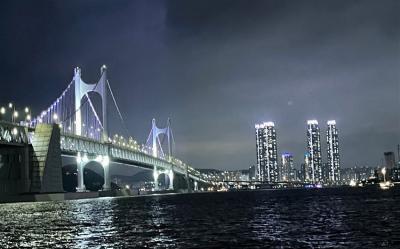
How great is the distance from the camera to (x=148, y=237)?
31.0 meters

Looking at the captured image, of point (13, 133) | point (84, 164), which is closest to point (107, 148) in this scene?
point (84, 164)

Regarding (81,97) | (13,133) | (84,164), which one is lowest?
(84,164)

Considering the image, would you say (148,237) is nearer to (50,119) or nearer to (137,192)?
(50,119)

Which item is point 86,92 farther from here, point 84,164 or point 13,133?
point 13,133

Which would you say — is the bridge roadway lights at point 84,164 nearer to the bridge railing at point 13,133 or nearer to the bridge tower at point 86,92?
the bridge tower at point 86,92

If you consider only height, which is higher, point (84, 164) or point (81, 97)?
point (81, 97)

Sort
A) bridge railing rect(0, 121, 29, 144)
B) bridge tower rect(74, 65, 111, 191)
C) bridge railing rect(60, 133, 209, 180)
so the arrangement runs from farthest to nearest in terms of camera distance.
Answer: bridge tower rect(74, 65, 111, 191)
bridge railing rect(60, 133, 209, 180)
bridge railing rect(0, 121, 29, 144)

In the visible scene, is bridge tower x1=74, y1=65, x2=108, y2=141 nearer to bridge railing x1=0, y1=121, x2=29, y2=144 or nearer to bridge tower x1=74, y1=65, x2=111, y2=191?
bridge tower x1=74, y1=65, x2=111, y2=191

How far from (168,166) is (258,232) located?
13406 centimetres

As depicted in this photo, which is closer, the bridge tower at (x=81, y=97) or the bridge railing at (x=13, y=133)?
the bridge railing at (x=13, y=133)

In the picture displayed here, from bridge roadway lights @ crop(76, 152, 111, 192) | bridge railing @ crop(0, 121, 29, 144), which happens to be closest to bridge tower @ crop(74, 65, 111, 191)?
bridge roadway lights @ crop(76, 152, 111, 192)

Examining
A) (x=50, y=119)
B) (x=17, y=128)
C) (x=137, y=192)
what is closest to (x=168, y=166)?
(x=137, y=192)

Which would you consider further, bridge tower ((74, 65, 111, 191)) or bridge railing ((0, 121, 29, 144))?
bridge tower ((74, 65, 111, 191))

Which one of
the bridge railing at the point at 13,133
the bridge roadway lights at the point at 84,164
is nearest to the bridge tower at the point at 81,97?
the bridge roadway lights at the point at 84,164
